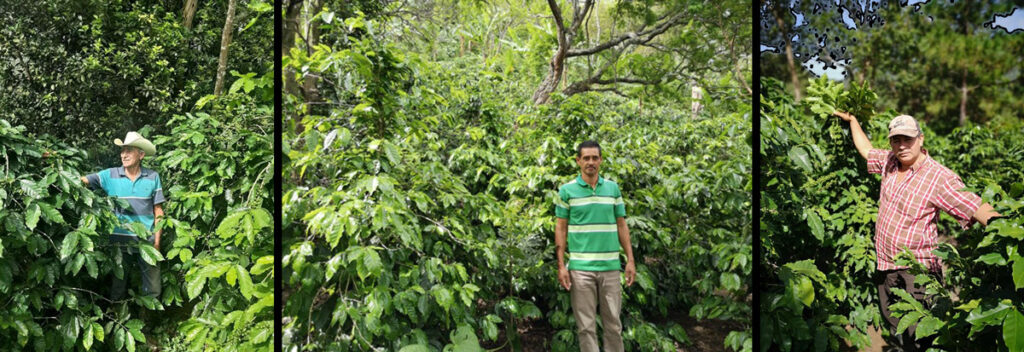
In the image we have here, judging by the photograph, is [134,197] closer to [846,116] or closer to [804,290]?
[804,290]

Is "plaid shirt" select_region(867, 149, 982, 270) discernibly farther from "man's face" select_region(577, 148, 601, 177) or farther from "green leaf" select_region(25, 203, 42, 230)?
"green leaf" select_region(25, 203, 42, 230)

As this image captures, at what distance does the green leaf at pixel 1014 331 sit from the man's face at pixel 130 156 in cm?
286

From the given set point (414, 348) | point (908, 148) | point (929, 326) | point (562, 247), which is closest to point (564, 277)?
point (562, 247)

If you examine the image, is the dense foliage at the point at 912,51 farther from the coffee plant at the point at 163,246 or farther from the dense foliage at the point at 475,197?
the coffee plant at the point at 163,246

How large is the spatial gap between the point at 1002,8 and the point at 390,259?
7.56 ft

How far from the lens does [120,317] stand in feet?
6.94

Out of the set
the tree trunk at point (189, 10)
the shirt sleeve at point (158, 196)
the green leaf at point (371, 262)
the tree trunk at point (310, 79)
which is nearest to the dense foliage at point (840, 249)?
the green leaf at point (371, 262)

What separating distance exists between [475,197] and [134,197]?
1457 millimetres

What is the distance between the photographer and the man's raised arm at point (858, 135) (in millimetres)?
1597

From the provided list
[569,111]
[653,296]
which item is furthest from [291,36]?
[653,296]

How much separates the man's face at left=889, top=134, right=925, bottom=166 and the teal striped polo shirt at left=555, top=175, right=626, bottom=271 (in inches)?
31.8

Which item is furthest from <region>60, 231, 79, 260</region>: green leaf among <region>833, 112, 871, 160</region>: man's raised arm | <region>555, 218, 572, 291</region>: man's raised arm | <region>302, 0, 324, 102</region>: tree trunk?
<region>833, 112, 871, 160</region>: man's raised arm

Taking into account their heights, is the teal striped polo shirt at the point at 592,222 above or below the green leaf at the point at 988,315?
above

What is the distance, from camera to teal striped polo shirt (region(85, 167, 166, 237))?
209 centimetres
